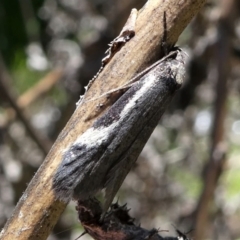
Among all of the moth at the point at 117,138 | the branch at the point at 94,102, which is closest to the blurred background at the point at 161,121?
the moth at the point at 117,138

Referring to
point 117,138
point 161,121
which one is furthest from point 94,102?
point 161,121

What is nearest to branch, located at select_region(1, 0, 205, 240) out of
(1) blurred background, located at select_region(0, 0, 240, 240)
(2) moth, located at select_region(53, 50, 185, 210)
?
(2) moth, located at select_region(53, 50, 185, 210)

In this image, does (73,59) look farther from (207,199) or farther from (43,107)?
(207,199)

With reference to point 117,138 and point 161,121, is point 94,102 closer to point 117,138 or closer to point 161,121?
point 117,138

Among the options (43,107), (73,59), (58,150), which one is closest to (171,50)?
(58,150)

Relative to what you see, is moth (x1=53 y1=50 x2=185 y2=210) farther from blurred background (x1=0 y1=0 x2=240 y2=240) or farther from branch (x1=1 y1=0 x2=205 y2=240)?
blurred background (x1=0 y1=0 x2=240 y2=240)

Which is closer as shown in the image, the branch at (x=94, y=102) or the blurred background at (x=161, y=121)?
the branch at (x=94, y=102)

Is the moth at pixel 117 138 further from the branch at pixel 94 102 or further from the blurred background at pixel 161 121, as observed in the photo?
the blurred background at pixel 161 121

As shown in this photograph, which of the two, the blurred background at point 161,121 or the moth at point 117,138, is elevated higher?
the blurred background at point 161,121
